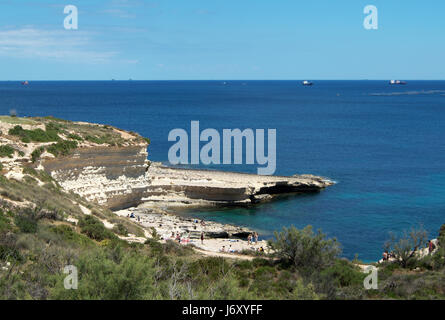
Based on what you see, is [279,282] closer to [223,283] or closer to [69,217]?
[223,283]

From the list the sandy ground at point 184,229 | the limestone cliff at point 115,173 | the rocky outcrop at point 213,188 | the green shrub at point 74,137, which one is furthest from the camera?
the rocky outcrop at point 213,188

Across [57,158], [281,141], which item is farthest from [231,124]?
[57,158]

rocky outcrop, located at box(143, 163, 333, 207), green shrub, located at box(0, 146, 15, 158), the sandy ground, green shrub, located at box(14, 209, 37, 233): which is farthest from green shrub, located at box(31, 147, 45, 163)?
rocky outcrop, located at box(143, 163, 333, 207)

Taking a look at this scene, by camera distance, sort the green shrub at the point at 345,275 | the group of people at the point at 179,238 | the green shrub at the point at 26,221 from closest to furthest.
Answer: the green shrub at the point at 345,275 → the green shrub at the point at 26,221 → the group of people at the point at 179,238

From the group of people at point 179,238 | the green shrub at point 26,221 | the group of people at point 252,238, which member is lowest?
the group of people at point 252,238

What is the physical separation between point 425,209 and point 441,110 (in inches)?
3789

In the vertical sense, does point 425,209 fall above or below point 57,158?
below

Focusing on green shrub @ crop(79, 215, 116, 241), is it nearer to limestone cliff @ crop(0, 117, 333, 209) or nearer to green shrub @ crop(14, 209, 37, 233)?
green shrub @ crop(14, 209, 37, 233)

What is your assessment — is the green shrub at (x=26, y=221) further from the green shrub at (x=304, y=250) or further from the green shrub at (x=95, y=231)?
the green shrub at (x=304, y=250)

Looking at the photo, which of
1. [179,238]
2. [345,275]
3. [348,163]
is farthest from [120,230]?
[348,163]

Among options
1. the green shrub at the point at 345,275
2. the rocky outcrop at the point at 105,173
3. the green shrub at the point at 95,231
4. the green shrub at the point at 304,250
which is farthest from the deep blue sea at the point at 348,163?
the green shrub at the point at 95,231

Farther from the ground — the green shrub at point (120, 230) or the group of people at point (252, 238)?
the green shrub at point (120, 230)

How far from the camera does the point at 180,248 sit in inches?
685
